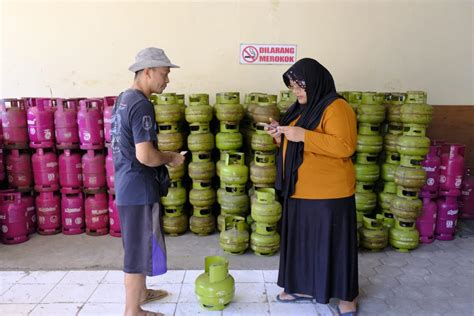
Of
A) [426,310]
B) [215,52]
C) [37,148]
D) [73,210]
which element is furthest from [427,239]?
[37,148]

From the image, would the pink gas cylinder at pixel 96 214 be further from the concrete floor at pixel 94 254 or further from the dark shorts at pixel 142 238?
the dark shorts at pixel 142 238

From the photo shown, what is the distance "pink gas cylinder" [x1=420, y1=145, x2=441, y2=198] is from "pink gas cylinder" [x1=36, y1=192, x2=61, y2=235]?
4.23 metres

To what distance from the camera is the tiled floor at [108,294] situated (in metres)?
3.04

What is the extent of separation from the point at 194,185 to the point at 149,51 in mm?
2292

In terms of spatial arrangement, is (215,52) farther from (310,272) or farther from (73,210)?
(310,272)

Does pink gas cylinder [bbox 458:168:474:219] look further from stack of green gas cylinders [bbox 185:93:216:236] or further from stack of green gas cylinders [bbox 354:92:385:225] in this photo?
stack of green gas cylinders [bbox 185:93:216:236]

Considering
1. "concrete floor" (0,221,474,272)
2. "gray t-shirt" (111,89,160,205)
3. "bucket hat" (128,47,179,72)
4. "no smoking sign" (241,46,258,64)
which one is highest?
"no smoking sign" (241,46,258,64)

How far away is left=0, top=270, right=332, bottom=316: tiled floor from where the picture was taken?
9.98 feet

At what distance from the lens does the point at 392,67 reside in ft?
16.9

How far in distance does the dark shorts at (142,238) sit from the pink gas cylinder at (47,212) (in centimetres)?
239

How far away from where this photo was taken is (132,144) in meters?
2.49

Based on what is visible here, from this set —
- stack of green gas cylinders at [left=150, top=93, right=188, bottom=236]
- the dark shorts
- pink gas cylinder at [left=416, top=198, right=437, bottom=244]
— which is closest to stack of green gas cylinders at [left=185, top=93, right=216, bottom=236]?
stack of green gas cylinders at [left=150, top=93, right=188, bottom=236]

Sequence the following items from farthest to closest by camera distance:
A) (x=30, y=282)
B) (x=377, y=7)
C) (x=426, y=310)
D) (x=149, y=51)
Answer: (x=377, y=7), (x=30, y=282), (x=426, y=310), (x=149, y=51)

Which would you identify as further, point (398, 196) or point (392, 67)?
point (392, 67)
